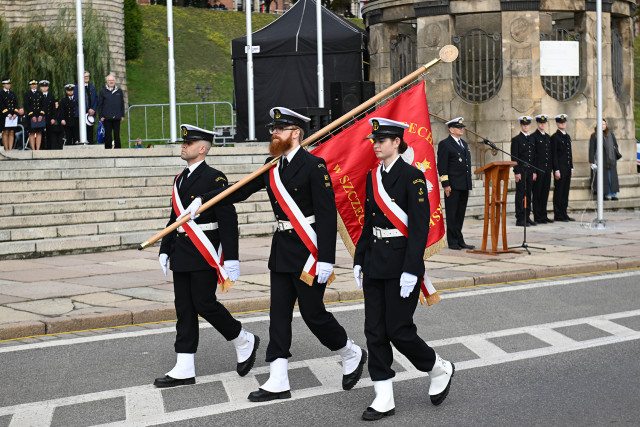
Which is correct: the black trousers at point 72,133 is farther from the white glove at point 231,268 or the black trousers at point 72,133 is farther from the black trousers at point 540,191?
the white glove at point 231,268

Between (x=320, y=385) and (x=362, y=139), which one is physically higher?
(x=362, y=139)

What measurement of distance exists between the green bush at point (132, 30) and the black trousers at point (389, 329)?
198 feet

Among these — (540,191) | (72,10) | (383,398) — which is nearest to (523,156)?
(540,191)

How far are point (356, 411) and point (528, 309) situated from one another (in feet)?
14.0

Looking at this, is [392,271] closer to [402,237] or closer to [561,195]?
[402,237]

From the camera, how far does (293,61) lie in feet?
91.6

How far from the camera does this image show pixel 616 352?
802 centimetres

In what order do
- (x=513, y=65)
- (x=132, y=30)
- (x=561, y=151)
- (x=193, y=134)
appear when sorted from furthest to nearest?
(x=132, y=30)
(x=513, y=65)
(x=561, y=151)
(x=193, y=134)

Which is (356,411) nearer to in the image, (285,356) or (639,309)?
(285,356)

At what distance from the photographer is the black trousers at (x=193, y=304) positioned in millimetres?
7055

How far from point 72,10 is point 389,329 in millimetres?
50175

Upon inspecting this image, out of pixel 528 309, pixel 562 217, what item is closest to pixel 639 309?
pixel 528 309

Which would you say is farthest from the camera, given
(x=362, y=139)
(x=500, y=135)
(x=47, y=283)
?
(x=500, y=135)

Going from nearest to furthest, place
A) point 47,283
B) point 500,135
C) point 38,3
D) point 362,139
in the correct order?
point 362,139 → point 47,283 → point 500,135 → point 38,3
